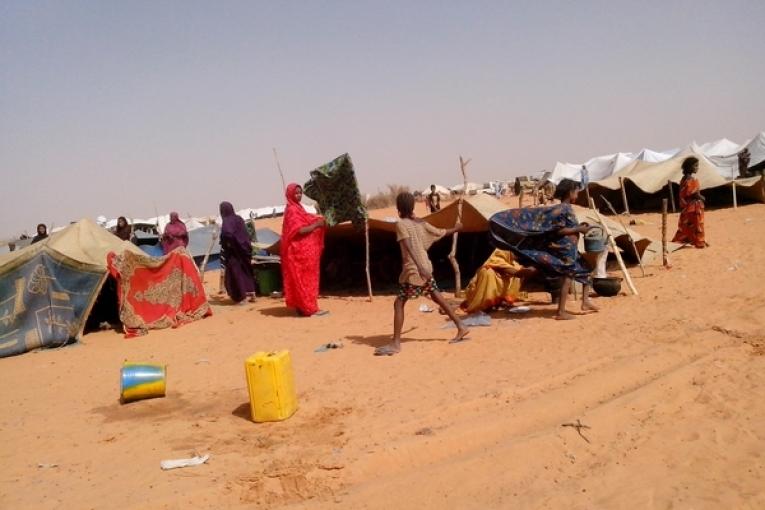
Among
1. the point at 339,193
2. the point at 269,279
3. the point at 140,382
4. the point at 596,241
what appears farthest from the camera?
the point at 269,279

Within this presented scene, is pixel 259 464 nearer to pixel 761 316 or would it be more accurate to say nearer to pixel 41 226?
pixel 761 316

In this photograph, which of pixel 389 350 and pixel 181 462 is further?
pixel 389 350

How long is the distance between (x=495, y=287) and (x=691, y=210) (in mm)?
4793

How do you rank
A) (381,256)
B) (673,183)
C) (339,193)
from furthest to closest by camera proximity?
(673,183), (381,256), (339,193)

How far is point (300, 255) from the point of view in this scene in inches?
305

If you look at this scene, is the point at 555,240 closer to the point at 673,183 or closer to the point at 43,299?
the point at 43,299

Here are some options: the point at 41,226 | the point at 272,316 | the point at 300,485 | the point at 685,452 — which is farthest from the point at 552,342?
the point at 41,226

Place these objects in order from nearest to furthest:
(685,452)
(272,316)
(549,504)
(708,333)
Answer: (549,504), (685,452), (708,333), (272,316)

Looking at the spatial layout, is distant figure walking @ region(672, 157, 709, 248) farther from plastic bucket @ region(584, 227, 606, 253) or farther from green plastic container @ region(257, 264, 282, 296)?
green plastic container @ region(257, 264, 282, 296)

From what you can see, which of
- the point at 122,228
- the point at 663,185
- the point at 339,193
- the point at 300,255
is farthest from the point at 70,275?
the point at 663,185

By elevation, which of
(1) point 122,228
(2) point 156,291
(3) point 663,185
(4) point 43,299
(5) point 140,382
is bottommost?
(5) point 140,382

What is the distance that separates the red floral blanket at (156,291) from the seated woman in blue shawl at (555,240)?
4.59 metres

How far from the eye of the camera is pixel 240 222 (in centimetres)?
905

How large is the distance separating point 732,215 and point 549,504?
13519mm
